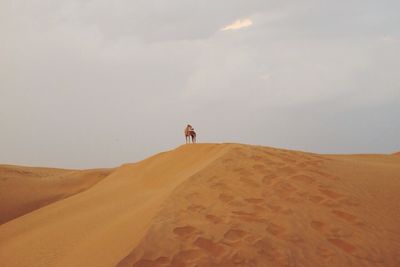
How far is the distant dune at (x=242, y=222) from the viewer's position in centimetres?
457

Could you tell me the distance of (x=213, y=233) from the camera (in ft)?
→ 16.2

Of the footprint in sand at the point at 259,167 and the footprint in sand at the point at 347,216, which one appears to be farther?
the footprint in sand at the point at 259,167

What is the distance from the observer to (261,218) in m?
5.38

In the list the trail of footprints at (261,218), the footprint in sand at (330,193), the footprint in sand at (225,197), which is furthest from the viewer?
the footprint in sand at (330,193)

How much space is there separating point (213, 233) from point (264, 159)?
3163 mm

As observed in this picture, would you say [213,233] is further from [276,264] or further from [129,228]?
[129,228]

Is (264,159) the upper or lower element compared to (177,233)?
upper

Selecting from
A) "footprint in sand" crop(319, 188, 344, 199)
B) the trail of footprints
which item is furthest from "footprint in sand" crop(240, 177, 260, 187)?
"footprint in sand" crop(319, 188, 344, 199)

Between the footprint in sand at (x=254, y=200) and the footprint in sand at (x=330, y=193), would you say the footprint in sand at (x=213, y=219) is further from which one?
the footprint in sand at (x=330, y=193)

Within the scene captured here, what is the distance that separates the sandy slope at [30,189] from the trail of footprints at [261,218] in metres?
8.05

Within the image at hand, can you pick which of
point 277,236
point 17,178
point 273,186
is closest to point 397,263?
point 277,236

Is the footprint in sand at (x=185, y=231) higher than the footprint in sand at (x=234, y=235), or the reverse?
the footprint in sand at (x=185, y=231)

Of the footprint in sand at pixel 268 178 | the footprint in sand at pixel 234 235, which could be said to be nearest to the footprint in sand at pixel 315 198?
the footprint in sand at pixel 268 178

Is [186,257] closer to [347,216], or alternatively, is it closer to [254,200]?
[254,200]
